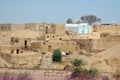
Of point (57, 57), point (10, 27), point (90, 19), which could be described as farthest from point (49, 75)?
point (90, 19)

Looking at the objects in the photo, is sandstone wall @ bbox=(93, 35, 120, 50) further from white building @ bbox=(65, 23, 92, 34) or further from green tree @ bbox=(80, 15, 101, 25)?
green tree @ bbox=(80, 15, 101, 25)

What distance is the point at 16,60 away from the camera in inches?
749

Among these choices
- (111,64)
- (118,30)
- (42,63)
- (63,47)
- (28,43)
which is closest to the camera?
(111,64)

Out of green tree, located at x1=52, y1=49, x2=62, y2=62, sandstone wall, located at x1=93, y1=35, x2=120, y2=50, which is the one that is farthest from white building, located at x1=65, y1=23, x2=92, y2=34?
green tree, located at x1=52, y1=49, x2=62, y2=62

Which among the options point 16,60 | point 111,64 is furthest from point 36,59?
point 111,64

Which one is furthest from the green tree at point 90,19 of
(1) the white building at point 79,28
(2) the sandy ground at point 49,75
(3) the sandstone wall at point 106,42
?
(2) the sandy ground at point 49,75

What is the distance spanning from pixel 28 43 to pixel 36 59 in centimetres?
529

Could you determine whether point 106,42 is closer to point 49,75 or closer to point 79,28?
point 79,28

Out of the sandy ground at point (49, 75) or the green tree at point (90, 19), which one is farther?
the green tree at point (90, 19)

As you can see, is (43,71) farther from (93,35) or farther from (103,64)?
(93,35)

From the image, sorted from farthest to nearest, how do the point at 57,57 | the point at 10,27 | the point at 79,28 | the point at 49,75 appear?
the point at 10,27 → the point at 79,28 → the point at 57,57 → the point at 49,75

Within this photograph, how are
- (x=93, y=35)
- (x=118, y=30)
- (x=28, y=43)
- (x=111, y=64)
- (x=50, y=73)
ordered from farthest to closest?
(x=118, y=30) < (x=93, y=35) < (x=28, y=43) < (x=111, y=64) < (x=50, y=73)

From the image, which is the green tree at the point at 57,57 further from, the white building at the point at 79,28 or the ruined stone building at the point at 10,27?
the ruined stone building at the point at 10,27

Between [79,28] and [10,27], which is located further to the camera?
[10,27]
